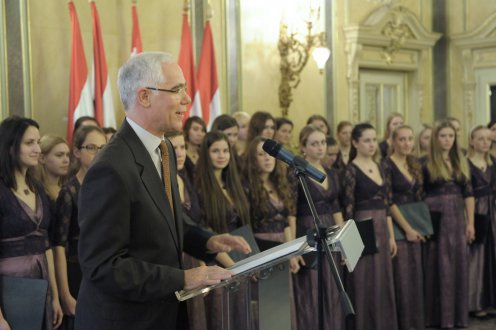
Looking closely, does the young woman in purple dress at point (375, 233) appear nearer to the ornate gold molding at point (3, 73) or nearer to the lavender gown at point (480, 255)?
the lavender gown at point (480, 255)

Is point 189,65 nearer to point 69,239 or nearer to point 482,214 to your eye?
point 482,214

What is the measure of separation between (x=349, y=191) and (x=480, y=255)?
1.79m

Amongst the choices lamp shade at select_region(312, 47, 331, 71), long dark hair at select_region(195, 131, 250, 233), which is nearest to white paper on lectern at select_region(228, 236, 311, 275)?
long dark hair at select_region(195, 131, 250, 233)

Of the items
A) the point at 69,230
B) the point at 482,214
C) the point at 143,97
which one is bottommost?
the point at 482,214

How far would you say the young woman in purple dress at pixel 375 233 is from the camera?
15.9 feet

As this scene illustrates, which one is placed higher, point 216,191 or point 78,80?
point 78,80

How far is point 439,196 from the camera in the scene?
5.60 m

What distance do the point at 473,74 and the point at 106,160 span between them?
870 centimetres

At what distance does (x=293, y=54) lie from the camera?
795cm

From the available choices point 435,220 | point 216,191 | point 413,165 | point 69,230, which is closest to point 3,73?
point 69,230

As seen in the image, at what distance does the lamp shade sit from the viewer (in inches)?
311

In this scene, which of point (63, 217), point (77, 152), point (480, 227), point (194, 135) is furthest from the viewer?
point (480, 227)

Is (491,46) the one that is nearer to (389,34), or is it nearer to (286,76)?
(389,34)

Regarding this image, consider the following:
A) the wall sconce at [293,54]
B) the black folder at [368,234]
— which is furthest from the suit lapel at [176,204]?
the wall sconce at [293,54]
